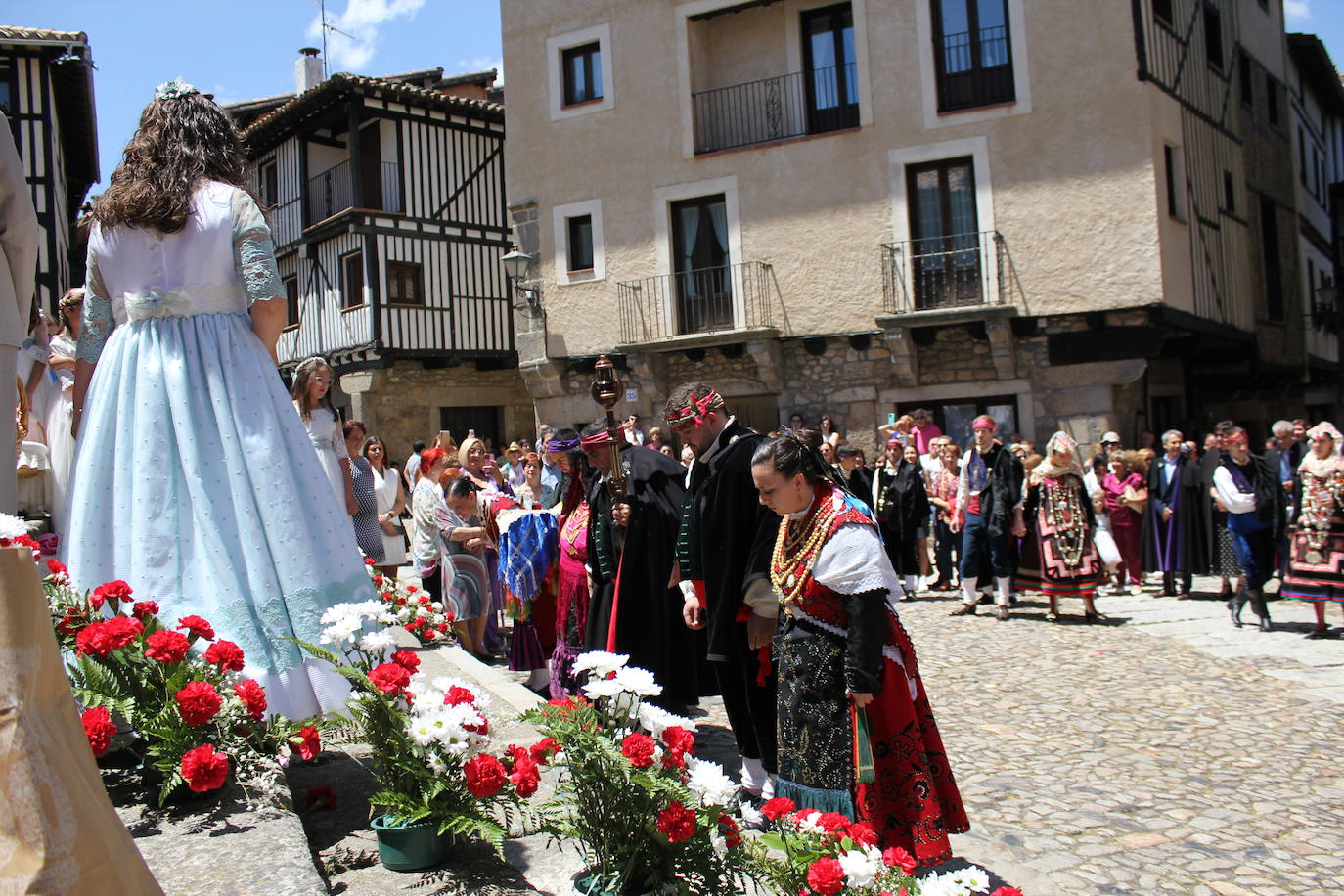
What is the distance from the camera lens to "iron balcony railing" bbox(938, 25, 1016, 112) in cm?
1636

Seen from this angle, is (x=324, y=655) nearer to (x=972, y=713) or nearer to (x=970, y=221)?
(x=972, y=713)

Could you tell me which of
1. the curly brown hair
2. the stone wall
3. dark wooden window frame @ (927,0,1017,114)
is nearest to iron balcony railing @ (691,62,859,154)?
dark wooden window frame @ (927,0,1017,114)

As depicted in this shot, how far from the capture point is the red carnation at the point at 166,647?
257 centimetres

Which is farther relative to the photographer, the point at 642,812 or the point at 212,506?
the point at 212,506

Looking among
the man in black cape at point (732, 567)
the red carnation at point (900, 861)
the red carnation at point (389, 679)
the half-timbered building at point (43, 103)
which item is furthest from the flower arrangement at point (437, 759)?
the half-timbered building at point (43, 103)

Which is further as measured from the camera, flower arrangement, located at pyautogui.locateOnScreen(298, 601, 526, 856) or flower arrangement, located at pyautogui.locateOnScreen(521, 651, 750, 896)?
flower arrangement, located at pyautogui.locateOnScreen(298, 601, 526, 856)

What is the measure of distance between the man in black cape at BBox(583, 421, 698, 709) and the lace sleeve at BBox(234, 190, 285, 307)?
243 centimetres

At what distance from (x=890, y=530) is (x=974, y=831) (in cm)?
750

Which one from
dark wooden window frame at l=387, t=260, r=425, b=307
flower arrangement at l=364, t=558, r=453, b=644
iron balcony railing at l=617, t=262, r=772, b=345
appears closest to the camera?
flower arrangement at l=364, t=558, r=453, b=644

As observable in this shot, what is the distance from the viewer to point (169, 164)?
11.2 feet

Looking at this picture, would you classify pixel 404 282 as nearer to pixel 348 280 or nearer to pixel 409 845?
pixel 348 280

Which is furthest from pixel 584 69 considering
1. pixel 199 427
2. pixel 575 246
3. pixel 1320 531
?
pixel 199 427

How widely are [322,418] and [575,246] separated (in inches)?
537

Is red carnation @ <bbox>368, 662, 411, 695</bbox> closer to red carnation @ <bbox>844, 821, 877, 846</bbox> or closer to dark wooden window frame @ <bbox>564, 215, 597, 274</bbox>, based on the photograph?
red carnation @ <bbox>844, 821, 877, 846</bbox>
